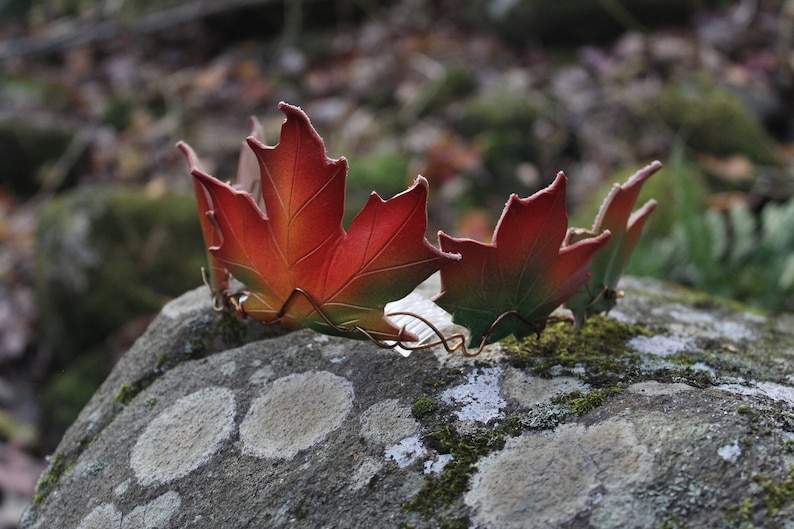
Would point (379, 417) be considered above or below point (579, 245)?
below

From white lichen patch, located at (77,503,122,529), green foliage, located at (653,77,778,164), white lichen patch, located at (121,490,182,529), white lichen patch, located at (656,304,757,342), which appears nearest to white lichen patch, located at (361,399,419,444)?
white lichen patch, located at (121,490,182,529)

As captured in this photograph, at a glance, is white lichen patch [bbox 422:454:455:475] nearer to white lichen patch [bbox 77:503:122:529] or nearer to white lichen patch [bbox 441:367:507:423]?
white lichen patch [bbox 441:367:507:423]

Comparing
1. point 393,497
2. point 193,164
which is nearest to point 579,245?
point 393,497

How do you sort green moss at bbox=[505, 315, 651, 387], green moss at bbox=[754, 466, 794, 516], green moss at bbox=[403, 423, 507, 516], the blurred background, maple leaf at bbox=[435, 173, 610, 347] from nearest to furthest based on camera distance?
green moss at bbox=[754, 466, 794, 516], green moss at bbox=[403, 423, 507, 516], maple leaf at bbox=[435, 173, 610, 347], green moss at bbox=[505, 315, 651, 387], the blurred background

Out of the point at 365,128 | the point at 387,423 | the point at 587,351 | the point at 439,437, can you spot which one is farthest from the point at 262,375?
the point at 365,128

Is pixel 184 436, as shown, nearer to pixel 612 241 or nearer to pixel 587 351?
pixel 587 351

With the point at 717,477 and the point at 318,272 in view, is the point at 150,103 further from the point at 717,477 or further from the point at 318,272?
the point at 717,477
